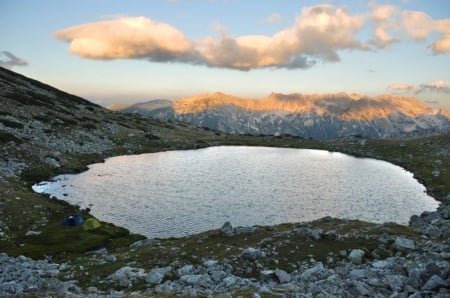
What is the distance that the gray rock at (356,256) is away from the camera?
32269 millimetres

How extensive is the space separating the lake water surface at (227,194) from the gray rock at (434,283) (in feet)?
102

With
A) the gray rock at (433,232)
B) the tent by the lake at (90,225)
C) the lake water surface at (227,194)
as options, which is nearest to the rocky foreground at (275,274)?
the gray rock at (433,232)

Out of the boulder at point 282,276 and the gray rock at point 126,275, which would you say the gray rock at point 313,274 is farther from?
the gray rock at point 126,275

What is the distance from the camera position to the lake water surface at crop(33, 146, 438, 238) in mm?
57688

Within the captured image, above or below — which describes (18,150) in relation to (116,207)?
above

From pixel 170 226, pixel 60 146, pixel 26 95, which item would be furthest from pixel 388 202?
pixel 26 95

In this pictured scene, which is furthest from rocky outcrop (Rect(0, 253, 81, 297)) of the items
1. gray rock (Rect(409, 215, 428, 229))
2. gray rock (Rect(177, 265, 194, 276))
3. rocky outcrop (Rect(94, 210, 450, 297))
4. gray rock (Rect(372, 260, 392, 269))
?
gray rock (Rect(409, 215, 428, 229))

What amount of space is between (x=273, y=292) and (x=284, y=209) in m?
39.1

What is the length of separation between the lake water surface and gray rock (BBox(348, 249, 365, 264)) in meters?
22.6

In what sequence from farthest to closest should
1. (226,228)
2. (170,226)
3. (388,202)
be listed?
(388,202), (170,226), (226,228)

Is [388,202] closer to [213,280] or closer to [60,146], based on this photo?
[213,280]

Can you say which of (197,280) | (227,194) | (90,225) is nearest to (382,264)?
(197,280)

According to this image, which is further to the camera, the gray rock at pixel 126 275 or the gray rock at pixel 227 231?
the gray rock at pixel 227 231

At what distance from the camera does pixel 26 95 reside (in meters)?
142
